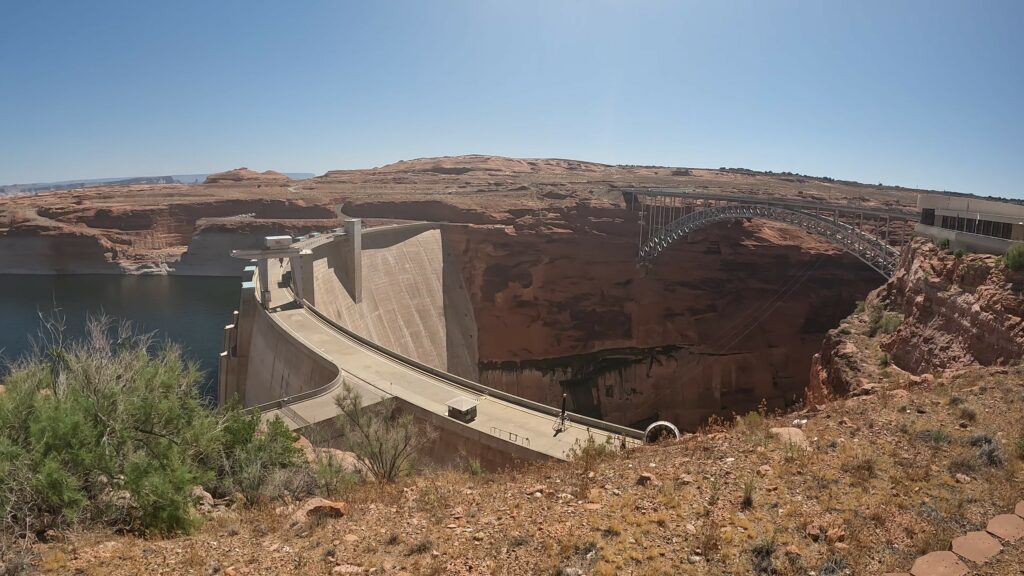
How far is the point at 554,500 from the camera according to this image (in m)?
8.22

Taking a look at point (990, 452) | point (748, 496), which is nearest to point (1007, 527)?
point (990, 452)

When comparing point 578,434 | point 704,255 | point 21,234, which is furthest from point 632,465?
point 21,234

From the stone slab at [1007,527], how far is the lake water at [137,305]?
32.4m

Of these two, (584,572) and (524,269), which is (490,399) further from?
(524,269)

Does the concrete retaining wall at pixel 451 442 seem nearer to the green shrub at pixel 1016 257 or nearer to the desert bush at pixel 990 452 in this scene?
the desert bush at pixel 990 452

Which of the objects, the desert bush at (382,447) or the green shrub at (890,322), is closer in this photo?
the desert bush at (382,447)

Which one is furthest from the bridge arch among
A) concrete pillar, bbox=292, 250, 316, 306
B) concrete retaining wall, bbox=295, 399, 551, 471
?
concrete pillar, bbox=292, 250, 316, 306

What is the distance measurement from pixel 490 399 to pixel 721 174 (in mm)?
89949

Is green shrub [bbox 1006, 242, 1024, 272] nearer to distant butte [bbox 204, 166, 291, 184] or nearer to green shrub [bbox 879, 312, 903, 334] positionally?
green shrub [bbox 879, 312, 903, 334]

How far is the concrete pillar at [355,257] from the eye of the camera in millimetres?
32281

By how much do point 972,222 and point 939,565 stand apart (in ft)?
59.0

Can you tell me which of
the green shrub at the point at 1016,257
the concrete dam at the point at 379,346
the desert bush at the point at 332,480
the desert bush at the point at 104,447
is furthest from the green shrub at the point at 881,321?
the desert bush at the point at 104,447

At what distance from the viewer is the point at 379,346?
74.2 ft

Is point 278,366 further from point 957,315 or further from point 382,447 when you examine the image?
point 957,315
